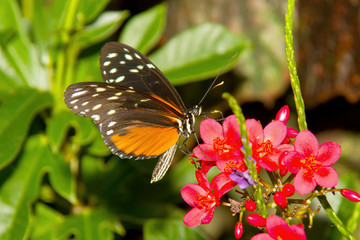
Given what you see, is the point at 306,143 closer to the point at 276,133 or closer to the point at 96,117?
the point at 276,133

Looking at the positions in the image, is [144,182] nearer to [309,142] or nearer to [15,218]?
[15,218]

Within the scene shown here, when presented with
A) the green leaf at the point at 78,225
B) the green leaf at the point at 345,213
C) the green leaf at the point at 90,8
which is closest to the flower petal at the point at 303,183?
the green leaf at the point at 345,213

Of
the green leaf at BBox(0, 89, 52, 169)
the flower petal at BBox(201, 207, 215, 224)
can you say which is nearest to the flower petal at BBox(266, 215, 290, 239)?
the flower petal at BBox(201, 207, 215, 224)

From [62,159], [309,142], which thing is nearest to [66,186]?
[62,159]

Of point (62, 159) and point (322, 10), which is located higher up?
point (322, 10)

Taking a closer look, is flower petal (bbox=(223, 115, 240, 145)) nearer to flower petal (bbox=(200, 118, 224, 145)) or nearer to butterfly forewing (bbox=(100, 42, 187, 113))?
flower petal (bbox=(200, 118, 224, 145))

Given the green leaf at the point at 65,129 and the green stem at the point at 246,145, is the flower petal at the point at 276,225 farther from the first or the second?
the green leaf at the point at 65,129
